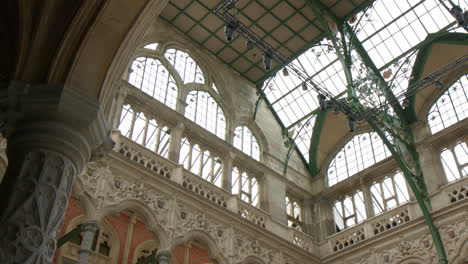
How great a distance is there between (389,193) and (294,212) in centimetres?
398

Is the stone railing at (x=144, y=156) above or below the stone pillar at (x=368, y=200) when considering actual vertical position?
below

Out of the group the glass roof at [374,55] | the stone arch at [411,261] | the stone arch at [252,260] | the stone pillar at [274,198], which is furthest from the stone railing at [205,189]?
the stone arch at [411,261]

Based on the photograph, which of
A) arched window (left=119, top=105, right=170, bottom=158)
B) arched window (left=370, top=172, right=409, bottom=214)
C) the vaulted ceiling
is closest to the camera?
arched window (left=119, top=105, right=170, bottom=158)

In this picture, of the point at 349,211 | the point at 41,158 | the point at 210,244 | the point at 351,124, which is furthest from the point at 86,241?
the point at 349,211

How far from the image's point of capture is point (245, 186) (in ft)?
64.2

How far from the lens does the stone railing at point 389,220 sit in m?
18.0

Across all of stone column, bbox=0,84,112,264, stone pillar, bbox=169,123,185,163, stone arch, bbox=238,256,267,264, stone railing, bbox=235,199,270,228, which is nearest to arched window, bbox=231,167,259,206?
stone railing, bbox=235,199,270,228

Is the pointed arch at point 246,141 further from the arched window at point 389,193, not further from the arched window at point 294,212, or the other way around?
the arched window at point 389,193

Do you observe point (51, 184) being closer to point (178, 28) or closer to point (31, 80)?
point (31, 80)

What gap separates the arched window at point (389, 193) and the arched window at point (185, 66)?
8.33m

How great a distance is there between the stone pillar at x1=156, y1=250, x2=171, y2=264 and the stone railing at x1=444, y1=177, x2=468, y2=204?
9.68 meters

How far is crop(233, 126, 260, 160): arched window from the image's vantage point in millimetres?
20405

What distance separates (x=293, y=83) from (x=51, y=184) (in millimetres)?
18412

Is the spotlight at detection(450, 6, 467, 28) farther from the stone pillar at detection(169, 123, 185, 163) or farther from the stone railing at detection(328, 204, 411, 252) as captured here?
the stone pillar at detection(169, 123, 185, 163)
